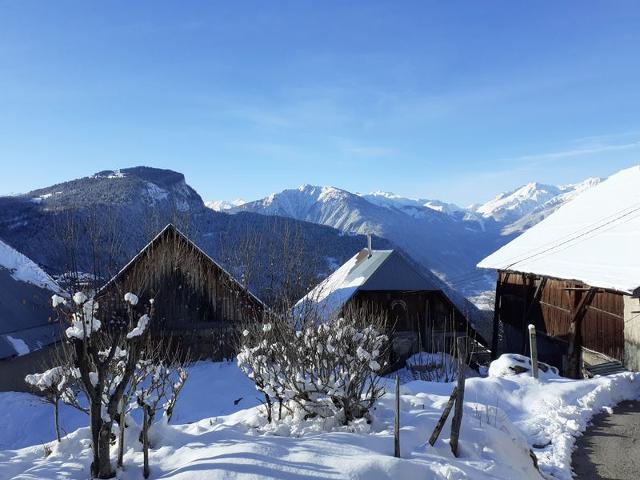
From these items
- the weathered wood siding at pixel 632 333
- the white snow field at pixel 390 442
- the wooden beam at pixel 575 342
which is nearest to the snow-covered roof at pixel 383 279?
the wooden beam at pixel 575 342

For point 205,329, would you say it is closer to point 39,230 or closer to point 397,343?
point 397,343

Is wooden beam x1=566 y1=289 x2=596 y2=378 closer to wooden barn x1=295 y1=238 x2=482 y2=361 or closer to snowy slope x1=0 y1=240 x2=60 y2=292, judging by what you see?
wooden barn x1=295 y1=238 x2=482 y2=361

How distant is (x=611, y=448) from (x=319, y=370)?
4.84 metres

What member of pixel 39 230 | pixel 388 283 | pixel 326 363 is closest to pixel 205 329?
pixel 388 283

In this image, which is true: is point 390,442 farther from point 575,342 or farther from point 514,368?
point 575,342

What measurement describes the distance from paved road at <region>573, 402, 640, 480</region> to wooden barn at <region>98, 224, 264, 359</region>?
13.3 meters

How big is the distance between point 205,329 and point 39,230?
209 feet

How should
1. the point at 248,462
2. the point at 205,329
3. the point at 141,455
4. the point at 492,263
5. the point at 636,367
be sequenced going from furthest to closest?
the point at 492,263 → the point at 205,329 → the point at 636,367 → the point at 141,455 → the point at 248,462

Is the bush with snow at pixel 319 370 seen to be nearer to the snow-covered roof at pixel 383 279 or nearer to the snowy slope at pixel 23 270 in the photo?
the snow-covered roof at pixel 383 279

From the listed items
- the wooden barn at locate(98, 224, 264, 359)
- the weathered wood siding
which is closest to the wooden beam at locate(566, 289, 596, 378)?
the weathered wood siding

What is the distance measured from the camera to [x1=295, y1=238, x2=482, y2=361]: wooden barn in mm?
22297

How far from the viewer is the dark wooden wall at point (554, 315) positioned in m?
16.0

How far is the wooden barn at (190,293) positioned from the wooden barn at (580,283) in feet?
37.6

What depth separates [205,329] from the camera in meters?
20.6
